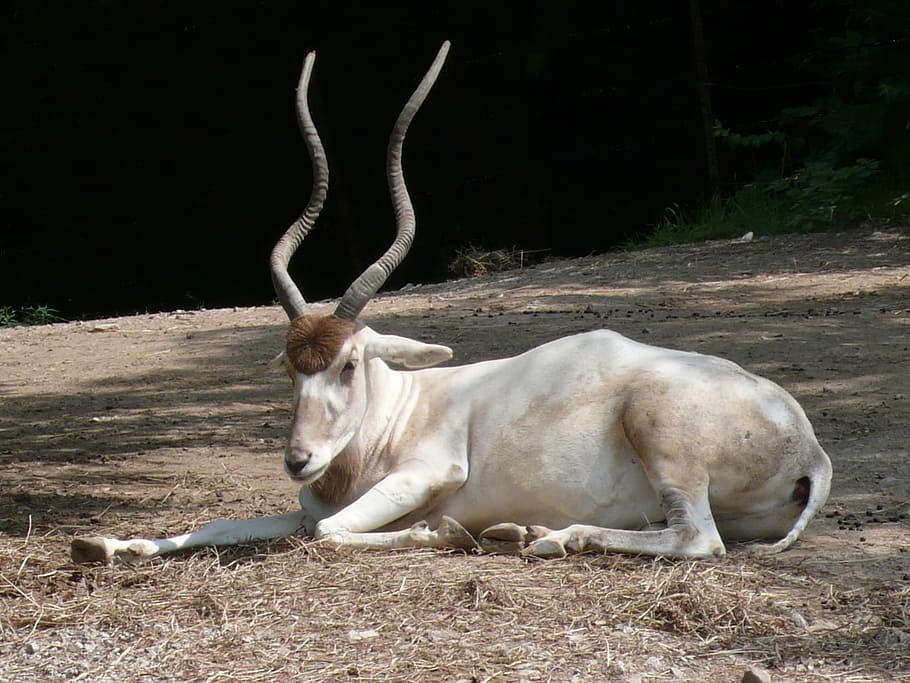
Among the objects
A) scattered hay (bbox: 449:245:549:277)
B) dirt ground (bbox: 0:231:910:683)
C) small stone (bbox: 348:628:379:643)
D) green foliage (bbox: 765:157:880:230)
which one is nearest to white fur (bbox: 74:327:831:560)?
dirt ground (bbox: 0:231:910:683)

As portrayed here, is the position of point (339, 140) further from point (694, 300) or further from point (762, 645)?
point (762, 645)

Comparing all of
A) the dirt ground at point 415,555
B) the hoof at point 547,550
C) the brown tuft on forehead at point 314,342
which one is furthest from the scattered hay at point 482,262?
the hoof at point 547,550

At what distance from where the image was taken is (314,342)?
16.3ft

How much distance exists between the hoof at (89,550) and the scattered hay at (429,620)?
5 centimetres

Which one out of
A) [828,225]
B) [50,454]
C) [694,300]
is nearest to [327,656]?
[50,454]

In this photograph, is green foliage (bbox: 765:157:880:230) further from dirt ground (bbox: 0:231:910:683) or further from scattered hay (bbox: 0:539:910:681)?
scattered hay (bbox: 0:539:910:681)

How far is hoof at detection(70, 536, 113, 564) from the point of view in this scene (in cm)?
462

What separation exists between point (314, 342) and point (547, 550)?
43.1 inches

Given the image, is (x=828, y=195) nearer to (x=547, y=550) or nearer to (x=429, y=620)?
(x=547, y=550)

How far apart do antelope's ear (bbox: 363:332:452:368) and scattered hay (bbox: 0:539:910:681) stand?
0.85 meters

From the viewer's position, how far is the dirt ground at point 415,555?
3768 millimetres

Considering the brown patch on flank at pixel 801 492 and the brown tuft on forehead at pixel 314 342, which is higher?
the brown tuft on forehead at pixel 314 342

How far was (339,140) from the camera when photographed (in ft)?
47.1

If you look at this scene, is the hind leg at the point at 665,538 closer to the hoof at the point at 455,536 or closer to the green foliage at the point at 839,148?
the hoof at the point at 455,536
